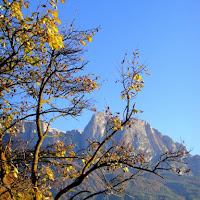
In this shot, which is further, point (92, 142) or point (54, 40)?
point (92, 142)

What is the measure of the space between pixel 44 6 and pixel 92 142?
17.2 ft

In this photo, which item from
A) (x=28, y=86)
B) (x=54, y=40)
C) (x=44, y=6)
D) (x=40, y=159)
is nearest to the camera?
(x=54, y=40)

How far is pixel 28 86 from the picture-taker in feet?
29.2

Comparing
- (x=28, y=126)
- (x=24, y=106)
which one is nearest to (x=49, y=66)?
(x=24, y=106)

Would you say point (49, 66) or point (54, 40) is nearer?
point (54, 40)

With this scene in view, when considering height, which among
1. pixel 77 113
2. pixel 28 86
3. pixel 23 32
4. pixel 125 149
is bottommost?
pixel 125 149

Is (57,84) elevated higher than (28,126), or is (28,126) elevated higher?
(57,84)

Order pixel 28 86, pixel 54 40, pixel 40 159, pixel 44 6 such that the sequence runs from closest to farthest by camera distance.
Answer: pixel 54 40, pixel 44 6, pixel 28 86, pixel 40 159

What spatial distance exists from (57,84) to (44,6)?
4.03m

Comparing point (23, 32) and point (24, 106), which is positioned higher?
point (23, 32)

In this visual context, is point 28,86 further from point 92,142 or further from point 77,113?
point 92,142

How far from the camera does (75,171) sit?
9695 millimetres

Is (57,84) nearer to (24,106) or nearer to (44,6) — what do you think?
(24,106)

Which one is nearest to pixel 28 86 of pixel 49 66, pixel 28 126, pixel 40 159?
pixel 49 66
